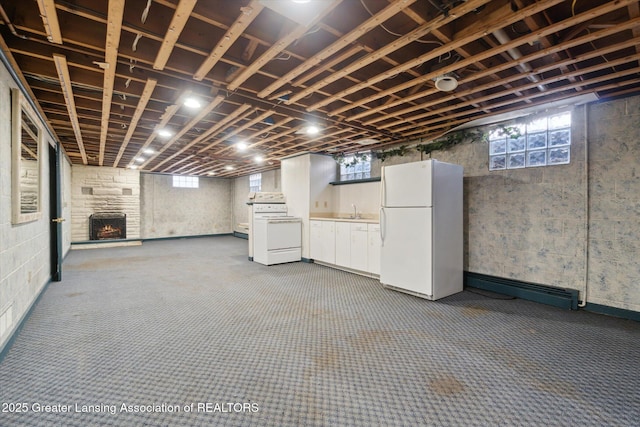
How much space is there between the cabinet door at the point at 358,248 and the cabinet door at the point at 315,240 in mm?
913

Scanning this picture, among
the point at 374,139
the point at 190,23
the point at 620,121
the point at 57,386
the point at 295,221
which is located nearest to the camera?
the point at 57,386

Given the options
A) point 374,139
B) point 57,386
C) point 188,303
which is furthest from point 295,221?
point 57,386

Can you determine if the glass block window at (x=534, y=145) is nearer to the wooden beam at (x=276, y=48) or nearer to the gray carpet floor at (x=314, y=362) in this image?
the gray carpet floor at (x=314, y=362)

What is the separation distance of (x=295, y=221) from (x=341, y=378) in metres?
4.40

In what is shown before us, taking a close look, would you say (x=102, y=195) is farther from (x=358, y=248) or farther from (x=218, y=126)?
(x=358, y=248)

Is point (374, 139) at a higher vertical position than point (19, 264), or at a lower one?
higher

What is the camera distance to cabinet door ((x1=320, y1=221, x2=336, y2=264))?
5.56 metres

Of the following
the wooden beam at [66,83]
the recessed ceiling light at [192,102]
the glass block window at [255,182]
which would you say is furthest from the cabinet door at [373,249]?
the glass block window at [255,182]

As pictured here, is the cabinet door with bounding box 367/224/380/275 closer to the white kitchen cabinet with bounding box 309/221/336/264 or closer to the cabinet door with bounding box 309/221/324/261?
the white kitchen cabinet with bounding box 309/221/336/264

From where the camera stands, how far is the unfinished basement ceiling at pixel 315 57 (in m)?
1.92

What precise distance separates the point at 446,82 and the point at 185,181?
33.1 feet

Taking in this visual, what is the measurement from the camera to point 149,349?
236 centimetres

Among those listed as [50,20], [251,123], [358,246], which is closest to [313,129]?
[251,123]

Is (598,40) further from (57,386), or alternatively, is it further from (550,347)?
(57,386)
